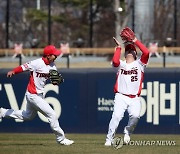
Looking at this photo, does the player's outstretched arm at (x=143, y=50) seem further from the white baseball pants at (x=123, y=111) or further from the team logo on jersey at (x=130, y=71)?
the white baseball pants at (x=123, y=111)

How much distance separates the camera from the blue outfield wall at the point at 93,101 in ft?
66.0

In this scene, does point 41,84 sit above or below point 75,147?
above

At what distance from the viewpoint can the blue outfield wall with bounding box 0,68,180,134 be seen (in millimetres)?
20109

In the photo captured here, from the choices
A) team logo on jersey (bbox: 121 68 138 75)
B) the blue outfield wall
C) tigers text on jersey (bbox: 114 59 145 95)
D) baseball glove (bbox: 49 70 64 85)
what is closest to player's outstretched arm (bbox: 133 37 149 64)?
tigers text on jersey (bbox: 114 59 145 95)

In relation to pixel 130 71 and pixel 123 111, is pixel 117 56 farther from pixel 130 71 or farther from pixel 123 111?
pixel 123 111

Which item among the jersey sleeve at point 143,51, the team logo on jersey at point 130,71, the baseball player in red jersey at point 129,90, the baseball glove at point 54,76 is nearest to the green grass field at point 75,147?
the baseball player in red jersey at point 129,90

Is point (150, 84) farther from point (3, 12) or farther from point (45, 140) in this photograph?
point (3, 12)

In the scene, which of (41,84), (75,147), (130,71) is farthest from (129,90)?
(41,84)

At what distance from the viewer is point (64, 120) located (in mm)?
20656

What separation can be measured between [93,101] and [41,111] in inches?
195

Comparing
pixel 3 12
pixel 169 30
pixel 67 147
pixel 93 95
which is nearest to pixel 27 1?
pixel 3 12

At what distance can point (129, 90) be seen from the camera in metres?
15.2

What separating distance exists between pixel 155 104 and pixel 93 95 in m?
1.58

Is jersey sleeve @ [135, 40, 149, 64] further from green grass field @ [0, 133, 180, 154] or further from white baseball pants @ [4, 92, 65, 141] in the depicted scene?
white baseball pants @ [4, 92, 65, 141]
